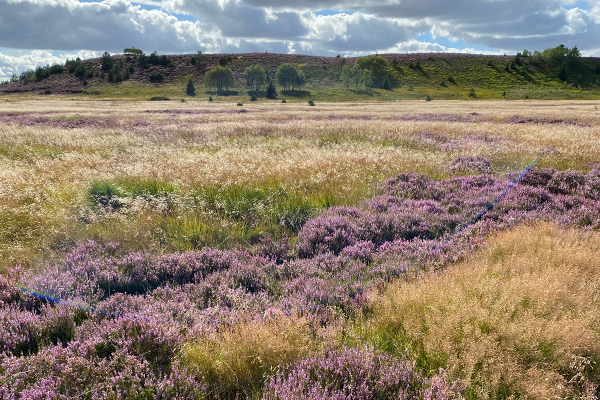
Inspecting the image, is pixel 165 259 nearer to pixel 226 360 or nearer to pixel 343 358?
pixel 226 360

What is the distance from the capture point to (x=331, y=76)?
125812 millimetres

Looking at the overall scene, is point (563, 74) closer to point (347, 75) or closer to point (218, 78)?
point (347, 75)

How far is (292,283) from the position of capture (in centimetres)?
480

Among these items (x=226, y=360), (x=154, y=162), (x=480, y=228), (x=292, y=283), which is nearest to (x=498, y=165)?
(x=480, y=228)

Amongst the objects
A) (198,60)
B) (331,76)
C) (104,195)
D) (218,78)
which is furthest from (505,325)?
(198,60)

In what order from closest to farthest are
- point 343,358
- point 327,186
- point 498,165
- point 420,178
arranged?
point 343,358 < point 327,186 < point 420,178 < point 498,165

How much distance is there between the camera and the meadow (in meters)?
3.06

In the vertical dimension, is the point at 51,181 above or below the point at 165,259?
above

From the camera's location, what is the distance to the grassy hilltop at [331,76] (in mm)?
101500

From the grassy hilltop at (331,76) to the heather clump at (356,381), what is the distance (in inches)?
3714

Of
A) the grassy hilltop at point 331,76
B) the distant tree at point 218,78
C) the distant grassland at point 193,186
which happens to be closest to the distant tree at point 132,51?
the grassy hilltop at point 331,76

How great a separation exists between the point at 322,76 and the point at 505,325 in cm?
12881

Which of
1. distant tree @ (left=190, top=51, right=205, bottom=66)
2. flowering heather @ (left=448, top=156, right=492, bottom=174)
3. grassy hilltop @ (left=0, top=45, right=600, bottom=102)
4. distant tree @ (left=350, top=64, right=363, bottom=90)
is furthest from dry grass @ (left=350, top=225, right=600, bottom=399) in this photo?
distant tree @ (left=190, top=51, right=205, bottom=66)

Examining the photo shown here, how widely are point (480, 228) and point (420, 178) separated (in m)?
3.14
